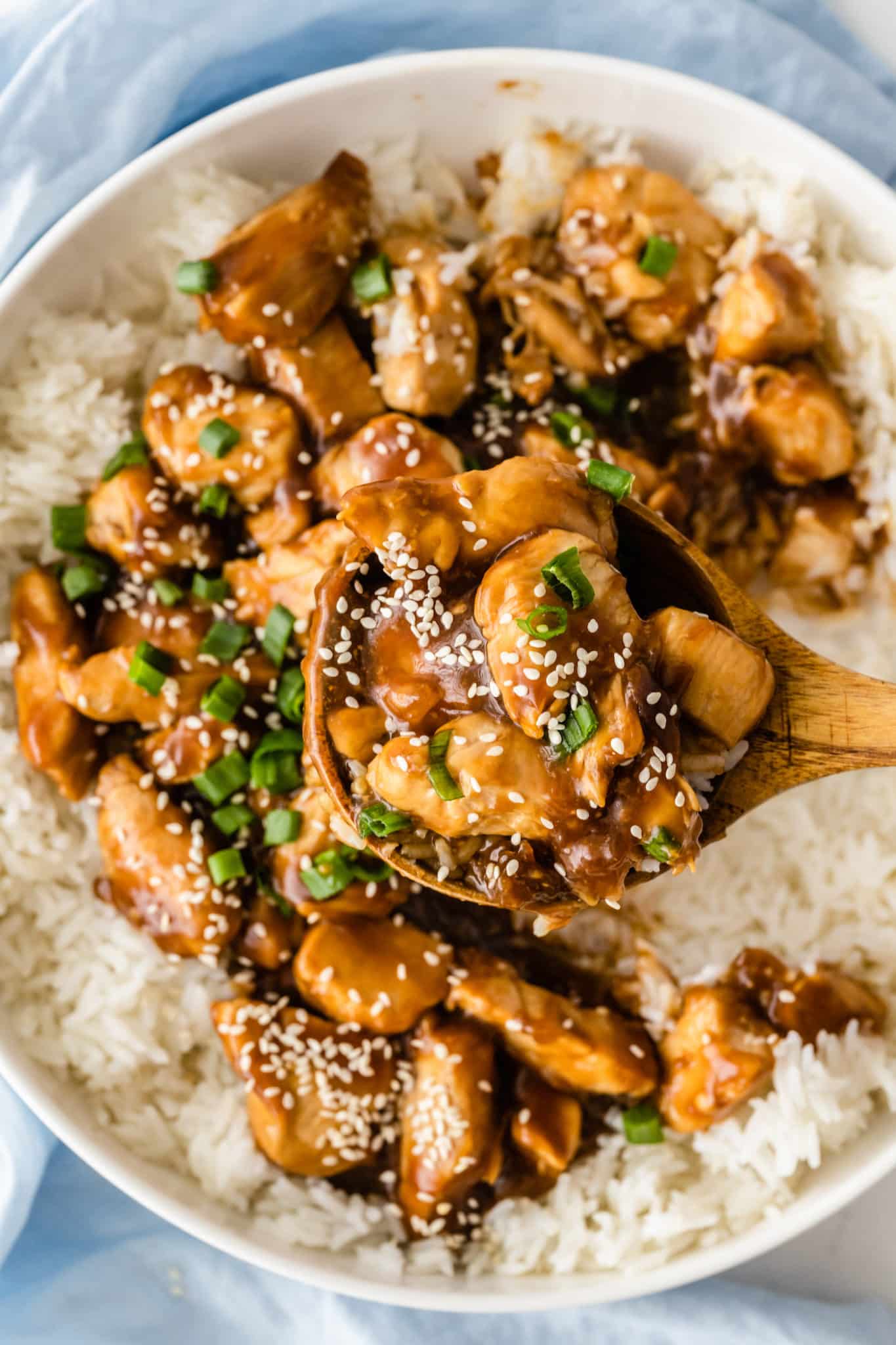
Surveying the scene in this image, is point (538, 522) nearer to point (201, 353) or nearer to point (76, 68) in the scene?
point (201, 353)

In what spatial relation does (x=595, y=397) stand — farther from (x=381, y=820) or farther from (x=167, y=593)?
(x=381, y=820)

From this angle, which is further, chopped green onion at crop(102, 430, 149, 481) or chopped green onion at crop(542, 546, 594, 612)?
chopped green onion at crop(102, 430, 149, 481)

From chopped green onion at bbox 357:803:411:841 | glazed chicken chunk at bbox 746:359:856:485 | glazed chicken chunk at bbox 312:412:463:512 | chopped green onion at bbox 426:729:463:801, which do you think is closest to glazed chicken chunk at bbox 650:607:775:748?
chopped green onion at bbox 426:729:463:801

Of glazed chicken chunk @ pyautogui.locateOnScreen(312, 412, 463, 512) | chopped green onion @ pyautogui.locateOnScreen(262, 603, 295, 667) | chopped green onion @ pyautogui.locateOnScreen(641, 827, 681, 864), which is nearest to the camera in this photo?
chopped green onion @ pyautogui.locateOnScreen(641, 827, 681, 864)

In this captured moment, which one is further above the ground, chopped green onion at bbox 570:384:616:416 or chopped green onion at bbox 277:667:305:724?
chopped green onion at bbox 570:384:616:416

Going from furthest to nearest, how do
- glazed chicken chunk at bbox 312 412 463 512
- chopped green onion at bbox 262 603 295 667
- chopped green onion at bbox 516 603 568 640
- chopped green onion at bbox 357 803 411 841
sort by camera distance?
chopped green onion at bbox 262 603 295 667
glazed chicken chunk at bbox 312 412 463 512
chopped green onion at bbox 357 803 411 841
chopped green onion at bbox 516 603 568 640

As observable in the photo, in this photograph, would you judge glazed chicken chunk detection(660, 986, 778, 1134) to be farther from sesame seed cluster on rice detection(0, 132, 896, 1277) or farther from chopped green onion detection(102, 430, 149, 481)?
chopped green onion detection(102, 430, 149, 481)

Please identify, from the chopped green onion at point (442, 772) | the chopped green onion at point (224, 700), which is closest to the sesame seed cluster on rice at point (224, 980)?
the chopped green onion at point (224, 700)

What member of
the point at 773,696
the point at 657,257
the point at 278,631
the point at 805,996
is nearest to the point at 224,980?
the point at 278,631
